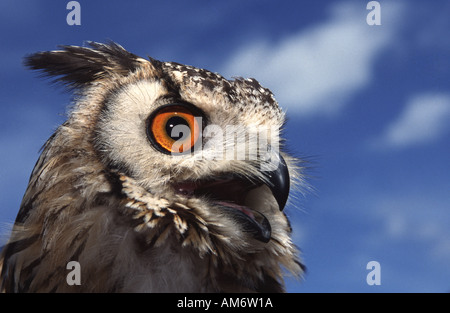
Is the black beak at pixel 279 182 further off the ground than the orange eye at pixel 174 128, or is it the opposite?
A: the orange eye at pixel 174 128

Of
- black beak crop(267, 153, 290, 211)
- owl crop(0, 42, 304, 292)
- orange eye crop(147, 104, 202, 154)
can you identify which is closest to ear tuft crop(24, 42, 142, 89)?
owl crop(0, 42, 304, 292)

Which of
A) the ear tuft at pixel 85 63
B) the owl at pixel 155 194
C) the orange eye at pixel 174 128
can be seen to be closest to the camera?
the owl at pixel 155 194

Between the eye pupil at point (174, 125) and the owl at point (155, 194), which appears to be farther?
the eye pupil at point (174, 125)

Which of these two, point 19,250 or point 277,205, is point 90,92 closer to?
point 19,250

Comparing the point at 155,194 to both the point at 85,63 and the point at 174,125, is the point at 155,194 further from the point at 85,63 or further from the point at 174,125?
the point at 85,63

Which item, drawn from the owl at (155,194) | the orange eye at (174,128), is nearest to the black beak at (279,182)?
the owl at (155,194)

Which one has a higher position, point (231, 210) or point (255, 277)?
point (231, 210)

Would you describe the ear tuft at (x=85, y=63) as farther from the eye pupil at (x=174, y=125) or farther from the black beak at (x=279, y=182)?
the black beak at (x=279, y=182)
